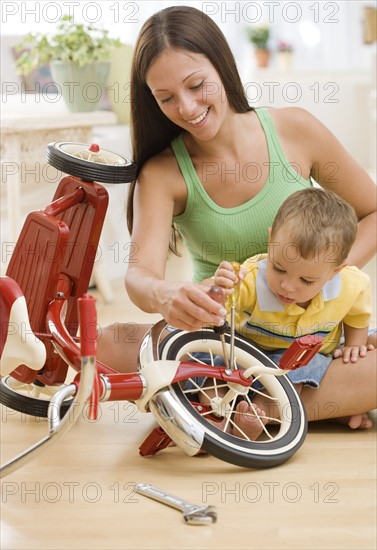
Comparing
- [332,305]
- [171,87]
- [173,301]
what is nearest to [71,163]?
[171,87]

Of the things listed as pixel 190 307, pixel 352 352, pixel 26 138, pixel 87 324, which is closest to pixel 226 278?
pixel 190 307

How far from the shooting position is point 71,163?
1524 mm

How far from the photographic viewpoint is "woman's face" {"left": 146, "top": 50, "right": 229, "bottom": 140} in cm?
156

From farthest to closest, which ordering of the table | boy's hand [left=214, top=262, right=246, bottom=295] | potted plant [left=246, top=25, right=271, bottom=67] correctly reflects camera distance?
1. potted plant [left=246, top=25, right=271, bottom=67]
2. the table
3. boy's hand [left=214, top=262, right=246, bottom=295]

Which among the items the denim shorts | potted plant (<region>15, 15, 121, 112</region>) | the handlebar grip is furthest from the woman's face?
potted plant (<region>15, 15, 121, 112</region>)

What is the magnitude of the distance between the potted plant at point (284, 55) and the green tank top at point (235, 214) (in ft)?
8.40

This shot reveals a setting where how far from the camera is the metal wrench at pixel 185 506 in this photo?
4.25 ft

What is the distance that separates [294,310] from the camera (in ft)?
5.26

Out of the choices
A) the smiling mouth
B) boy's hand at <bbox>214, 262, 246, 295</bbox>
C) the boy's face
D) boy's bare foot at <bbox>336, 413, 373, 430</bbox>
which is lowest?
boy's bare foot at <bbox>336, 413, 373, 430</bbox>

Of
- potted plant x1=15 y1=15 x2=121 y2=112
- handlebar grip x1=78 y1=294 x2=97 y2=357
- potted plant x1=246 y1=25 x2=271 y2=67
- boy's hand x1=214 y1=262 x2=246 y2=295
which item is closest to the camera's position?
handlebar grip x1=78 y1=294 x2=97 y2=357

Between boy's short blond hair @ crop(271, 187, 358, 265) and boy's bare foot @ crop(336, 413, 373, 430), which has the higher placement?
boy's short blond hair @ crop(271, 187, 358, 265)

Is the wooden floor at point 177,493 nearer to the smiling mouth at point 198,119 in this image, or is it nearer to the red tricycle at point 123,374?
the red tricycle at point 123,374

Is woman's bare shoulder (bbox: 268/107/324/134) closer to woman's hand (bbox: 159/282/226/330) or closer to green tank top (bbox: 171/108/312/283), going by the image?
green tank top (bbox: 171/108/312/283)

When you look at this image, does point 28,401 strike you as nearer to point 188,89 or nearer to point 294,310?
point 294,310
